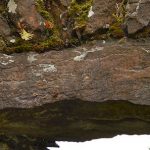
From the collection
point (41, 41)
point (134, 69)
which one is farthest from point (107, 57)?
point (41, 41)

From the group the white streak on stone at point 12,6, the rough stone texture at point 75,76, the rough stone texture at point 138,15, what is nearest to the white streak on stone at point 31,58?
the rough stone texture at point 75,76

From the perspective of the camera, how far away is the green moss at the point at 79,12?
148 inches

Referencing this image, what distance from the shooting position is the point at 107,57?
3.48 metres

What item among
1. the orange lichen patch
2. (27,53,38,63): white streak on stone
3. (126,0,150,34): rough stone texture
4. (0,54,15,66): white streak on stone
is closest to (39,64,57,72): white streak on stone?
(27,53,38,63): white streak on stone

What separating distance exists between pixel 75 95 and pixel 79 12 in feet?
2.73

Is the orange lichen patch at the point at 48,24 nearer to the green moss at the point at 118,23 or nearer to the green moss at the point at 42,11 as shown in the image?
the green moss at the point at 42,11

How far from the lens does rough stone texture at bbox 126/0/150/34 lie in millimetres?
3686

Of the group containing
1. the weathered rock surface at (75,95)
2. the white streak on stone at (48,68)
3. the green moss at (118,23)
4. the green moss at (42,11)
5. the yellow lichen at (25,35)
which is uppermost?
the green moss at (42,11)

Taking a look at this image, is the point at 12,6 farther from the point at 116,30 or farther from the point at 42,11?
the point at 116,30

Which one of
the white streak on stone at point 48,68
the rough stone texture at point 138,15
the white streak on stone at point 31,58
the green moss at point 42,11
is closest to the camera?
the white streak on stone at point 48,68

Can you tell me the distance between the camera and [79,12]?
12.5 ft

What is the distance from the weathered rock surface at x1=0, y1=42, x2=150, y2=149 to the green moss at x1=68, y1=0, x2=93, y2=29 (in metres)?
0.33

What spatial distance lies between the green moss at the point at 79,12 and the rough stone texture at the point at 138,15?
13.2 inches

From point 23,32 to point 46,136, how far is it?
909 mm
